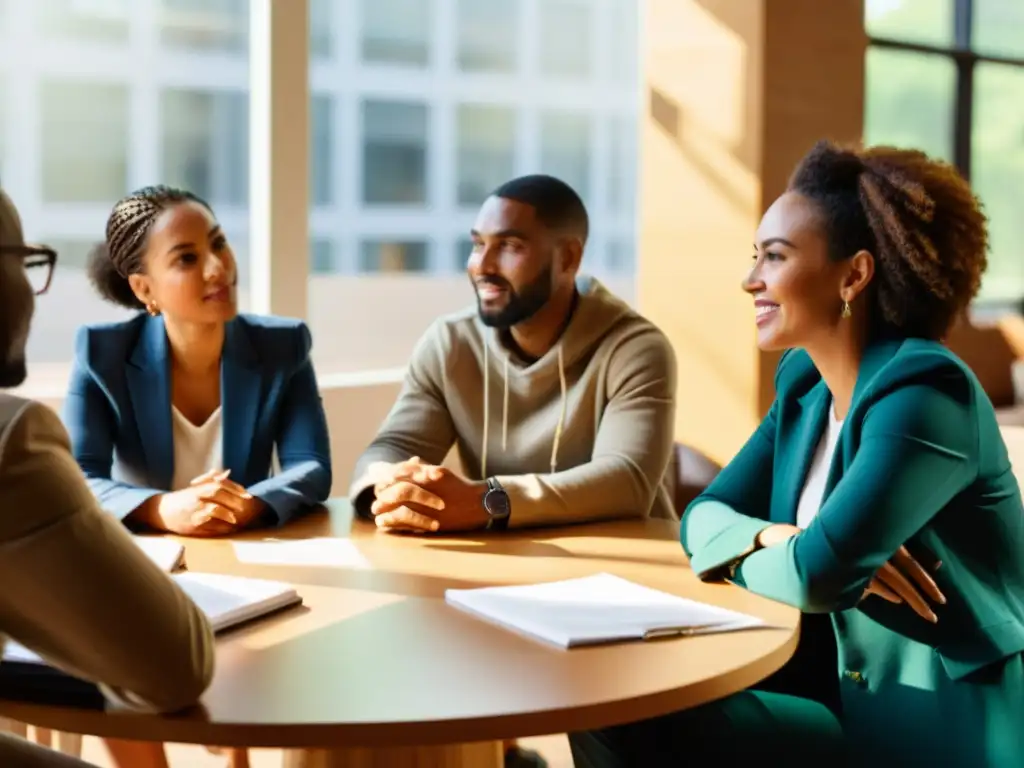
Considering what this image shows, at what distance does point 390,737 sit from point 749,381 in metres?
3.61

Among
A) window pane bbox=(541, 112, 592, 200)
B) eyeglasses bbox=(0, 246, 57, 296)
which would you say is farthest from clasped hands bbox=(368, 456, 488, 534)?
window pane bbox=(541, 112, 592, 200)

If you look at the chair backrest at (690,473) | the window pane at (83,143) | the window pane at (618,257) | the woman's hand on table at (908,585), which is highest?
the window pane at (83,143)

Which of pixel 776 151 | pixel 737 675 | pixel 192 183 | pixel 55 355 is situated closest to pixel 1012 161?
pixel 776 151

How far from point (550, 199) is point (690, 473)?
5.75 ft

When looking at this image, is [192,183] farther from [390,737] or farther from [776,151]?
[390,737]

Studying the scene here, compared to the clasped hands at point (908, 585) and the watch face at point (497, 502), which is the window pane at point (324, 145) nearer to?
the watch face at point (497, 502)

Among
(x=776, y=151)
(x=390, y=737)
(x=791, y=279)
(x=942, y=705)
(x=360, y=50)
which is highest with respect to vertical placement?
(x=360, y=50)

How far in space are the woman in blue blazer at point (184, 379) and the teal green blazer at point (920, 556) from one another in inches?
37.5

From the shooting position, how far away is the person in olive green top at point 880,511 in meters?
1.66

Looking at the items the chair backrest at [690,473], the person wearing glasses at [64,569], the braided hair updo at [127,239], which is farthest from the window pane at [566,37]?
the person wearing glasses at [64,569]

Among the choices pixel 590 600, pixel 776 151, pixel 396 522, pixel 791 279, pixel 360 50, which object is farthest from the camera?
pixel 360 50

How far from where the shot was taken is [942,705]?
1685 millimetres

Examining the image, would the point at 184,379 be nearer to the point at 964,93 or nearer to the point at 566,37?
the point at 566,37

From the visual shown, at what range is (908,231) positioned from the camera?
1780mm
